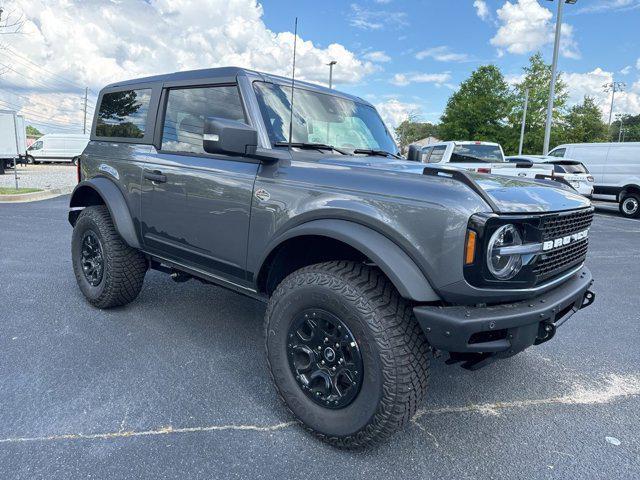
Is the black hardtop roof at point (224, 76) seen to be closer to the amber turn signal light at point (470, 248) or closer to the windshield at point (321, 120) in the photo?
the windshield at point (321, 120)

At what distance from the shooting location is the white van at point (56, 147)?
30.4 metres

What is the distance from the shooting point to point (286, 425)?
2.54m

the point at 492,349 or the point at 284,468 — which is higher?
the point at 492,349

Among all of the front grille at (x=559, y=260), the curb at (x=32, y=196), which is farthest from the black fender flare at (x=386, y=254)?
the curb at (x=32, y=196)

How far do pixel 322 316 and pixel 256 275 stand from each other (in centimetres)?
59

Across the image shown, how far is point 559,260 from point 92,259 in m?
3.73

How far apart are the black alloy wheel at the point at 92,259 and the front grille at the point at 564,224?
3.41 meters

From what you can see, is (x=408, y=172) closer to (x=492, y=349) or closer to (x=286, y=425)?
(x=492, y=349)

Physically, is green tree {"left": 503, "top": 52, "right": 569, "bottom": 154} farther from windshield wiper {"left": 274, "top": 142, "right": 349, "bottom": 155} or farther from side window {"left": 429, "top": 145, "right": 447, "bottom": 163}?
windshield wiper {"left": 274, "top": 142, "right": 349, "bottom": 155}

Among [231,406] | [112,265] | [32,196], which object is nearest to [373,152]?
[231,406]

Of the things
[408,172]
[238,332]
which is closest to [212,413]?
[238,332]

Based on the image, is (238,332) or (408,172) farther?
(238,332)

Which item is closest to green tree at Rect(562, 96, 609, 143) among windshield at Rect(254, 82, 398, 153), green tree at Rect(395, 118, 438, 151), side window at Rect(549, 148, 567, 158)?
green tree at Rect(395, 118, 438, 151)

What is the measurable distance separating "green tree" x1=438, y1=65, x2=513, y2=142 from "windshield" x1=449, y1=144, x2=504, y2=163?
31.6 metres
